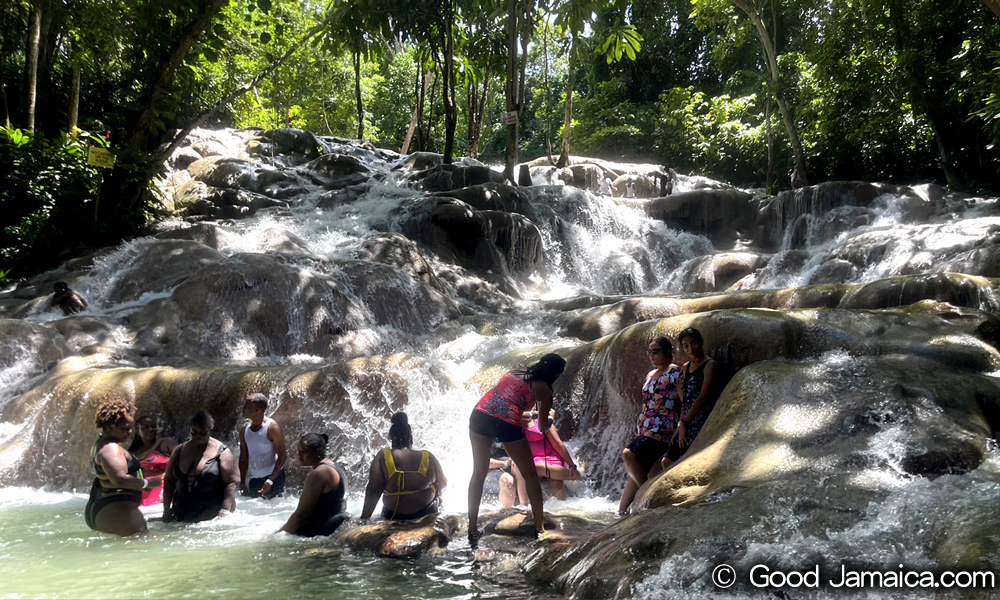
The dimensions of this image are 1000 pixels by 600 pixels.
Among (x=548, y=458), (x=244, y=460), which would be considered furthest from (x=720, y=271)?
(x=244, y=460)

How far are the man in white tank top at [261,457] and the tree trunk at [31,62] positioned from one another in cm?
1020

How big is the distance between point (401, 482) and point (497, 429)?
1115 mm

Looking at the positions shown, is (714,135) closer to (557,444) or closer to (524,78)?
(524,78)

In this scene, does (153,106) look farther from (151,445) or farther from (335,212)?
(151,445)

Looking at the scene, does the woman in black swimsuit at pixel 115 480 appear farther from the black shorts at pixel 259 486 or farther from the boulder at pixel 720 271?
the boulder at pixel 720 271

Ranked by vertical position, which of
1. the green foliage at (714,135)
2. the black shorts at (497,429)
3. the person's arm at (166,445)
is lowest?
Answer: the person's arm at (166,445)

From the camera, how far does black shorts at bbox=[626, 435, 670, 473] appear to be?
240 inches

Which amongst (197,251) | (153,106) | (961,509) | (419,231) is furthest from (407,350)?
(961,509)

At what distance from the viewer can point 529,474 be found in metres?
5.38

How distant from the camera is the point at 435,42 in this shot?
20.0 metres

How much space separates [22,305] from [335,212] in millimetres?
7533

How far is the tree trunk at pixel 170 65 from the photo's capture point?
43.1ft

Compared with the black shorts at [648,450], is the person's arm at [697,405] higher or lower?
higher

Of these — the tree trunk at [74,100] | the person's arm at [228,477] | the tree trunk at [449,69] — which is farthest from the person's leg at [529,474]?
the tree trunk at [449,69]
